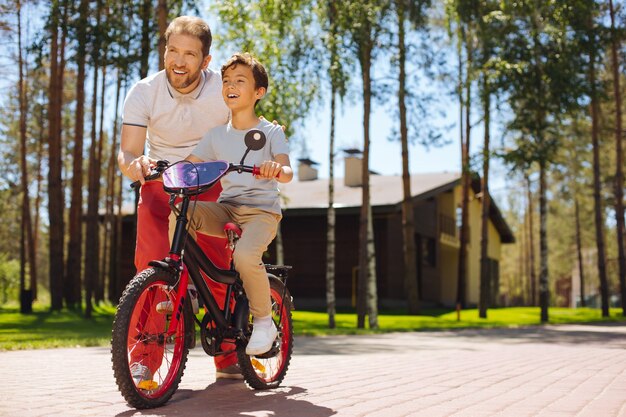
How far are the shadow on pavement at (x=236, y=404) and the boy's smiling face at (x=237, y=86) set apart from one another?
66.0 inches

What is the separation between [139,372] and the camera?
13.8 ft

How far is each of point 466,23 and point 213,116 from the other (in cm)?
1976

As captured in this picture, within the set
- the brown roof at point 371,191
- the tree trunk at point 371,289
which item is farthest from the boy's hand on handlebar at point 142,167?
the brown roof at point 371,191

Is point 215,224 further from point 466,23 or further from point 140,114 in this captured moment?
point 466,23

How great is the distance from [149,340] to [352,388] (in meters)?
1.72

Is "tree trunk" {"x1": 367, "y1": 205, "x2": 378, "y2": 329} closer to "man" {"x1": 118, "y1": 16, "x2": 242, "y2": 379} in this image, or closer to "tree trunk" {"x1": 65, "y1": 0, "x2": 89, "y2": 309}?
"tree trunk" {"x1": 65, "y1": 0, "x2": 89, "y2": 309}

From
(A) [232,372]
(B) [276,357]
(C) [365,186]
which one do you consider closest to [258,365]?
(B) [276,357]

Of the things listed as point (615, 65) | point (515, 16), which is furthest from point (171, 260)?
point (615, 65)

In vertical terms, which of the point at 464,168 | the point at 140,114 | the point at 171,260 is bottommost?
the point at 171,260

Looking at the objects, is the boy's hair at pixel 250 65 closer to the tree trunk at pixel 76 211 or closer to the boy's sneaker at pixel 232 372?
the boy's sneaker at pixel 232 372

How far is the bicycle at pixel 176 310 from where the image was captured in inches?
163

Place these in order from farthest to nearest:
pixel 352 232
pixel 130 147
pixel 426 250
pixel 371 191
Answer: pixel 426 250 < pixel 352 232 < pixel 371 191 < pixel 130 147

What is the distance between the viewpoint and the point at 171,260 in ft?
14.4

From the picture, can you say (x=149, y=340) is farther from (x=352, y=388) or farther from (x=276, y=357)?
(x=352, y=388)
